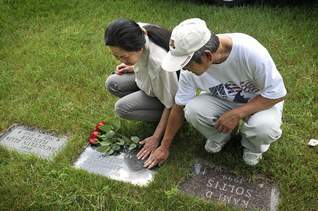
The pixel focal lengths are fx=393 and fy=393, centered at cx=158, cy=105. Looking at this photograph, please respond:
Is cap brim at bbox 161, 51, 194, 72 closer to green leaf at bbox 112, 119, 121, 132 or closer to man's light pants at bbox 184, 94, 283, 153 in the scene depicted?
man's light pants at bbox 184, 94, 283, 153

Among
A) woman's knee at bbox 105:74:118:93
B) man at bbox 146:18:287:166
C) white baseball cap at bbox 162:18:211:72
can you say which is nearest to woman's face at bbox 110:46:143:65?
man at bbox 146:18:287:166

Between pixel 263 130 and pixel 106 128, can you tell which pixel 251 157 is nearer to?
pixel 263 130

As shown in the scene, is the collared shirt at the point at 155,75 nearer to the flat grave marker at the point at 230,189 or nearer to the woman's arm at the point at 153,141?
the woman's arm at the point at 153,141

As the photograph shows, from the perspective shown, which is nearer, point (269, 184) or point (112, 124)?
point (269, 184)

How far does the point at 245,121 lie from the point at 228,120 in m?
0.19

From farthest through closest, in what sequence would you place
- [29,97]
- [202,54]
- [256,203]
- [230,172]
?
[29,97], [230,172], [256,203], [202,54]

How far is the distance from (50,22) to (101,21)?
0.68 metres

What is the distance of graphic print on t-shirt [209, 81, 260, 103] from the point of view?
2554 mm

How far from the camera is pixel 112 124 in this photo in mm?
3330

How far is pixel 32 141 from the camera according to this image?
3.28 meters

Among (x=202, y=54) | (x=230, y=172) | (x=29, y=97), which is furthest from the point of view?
(x=29, y=97)

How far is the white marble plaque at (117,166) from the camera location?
9.45 ft

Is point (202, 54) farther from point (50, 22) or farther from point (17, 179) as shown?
point (50, 22)

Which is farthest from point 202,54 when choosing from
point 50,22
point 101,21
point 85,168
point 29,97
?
point 50,22
